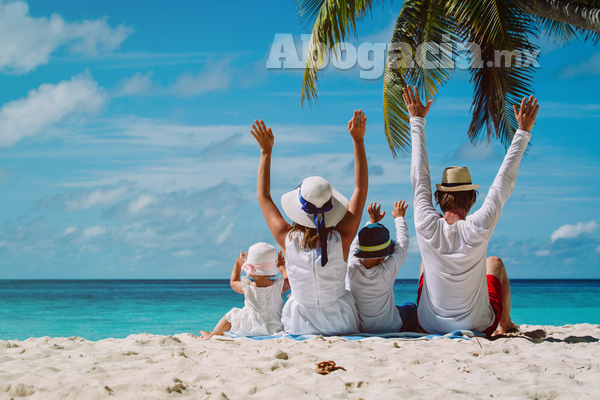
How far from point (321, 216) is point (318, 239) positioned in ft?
0.62

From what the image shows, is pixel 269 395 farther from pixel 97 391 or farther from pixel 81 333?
pixel 81 333

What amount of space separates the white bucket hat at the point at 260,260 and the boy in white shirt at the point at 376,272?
760mm

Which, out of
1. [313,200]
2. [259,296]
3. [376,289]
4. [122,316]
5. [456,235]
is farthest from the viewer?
[122,316]

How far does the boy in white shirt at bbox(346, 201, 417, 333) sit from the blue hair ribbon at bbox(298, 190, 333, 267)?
14.8 inches

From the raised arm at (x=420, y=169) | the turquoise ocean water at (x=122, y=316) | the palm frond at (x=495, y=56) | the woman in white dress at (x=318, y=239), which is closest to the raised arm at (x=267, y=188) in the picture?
the woman in white dress at (x=318, y=239)

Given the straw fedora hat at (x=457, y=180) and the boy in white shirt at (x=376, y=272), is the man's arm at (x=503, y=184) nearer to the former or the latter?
the straw fedora hat at (x=457, y=180)

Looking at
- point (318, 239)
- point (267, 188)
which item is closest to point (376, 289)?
point (318, 239)

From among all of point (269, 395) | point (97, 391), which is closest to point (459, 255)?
point (269, 395)

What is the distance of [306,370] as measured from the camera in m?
2.51

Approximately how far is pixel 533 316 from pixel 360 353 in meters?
16.2

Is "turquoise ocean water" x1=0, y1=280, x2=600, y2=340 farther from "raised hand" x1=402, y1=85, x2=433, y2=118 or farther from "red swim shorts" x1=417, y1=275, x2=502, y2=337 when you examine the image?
"raised hand" x1=402, y1=85, x2=433, y2=118

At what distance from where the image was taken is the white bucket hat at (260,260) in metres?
4.22

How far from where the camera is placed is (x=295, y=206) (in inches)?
144

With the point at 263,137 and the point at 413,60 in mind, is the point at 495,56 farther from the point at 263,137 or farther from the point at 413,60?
the point at 263,137
